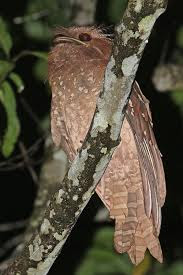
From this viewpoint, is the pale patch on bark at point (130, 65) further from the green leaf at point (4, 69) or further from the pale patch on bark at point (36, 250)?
the green leaf at point (4, 69)

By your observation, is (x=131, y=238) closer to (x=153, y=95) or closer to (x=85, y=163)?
(x=85, y=163)

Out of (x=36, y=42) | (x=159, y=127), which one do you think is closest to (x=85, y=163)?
(x=159, y=127)

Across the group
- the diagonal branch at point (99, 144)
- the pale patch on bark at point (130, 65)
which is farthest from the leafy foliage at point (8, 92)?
the pale patch on bark at point (130, 65)

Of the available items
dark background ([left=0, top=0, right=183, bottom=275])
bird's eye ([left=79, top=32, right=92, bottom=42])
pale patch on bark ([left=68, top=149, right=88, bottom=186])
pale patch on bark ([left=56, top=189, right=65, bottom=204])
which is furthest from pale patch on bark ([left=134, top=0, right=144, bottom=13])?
dark background ([left=0, top=0, right=183, bottom=275])

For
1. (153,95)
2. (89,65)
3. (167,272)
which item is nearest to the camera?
(89,65)

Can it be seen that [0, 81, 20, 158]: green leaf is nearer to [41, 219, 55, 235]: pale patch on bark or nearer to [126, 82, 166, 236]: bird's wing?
[126, 82, 166, 236]: bird's wing

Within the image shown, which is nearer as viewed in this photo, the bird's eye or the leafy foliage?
the bird's eye
